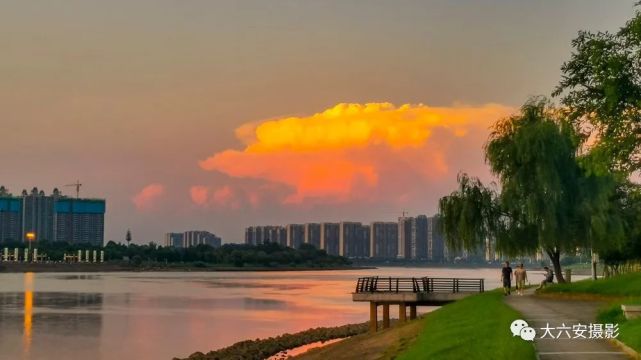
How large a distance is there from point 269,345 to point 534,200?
20012 mm

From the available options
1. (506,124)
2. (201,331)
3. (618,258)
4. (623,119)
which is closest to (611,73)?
(623,119)

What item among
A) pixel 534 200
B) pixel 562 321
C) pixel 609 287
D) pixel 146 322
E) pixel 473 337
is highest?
pixel 534 200

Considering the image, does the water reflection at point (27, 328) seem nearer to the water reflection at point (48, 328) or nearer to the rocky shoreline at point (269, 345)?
the water reflection at point (48, 328)

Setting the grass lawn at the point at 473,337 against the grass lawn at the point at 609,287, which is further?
the grass lawn at the point at 609,287

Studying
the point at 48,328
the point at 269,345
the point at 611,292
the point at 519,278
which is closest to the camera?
the point at 611,292

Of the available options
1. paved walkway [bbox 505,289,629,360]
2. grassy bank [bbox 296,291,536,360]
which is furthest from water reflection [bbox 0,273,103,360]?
paved walkway [bbox 505,289,629,360]

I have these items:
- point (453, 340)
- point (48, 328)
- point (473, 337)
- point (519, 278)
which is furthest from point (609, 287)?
point (48, 328)

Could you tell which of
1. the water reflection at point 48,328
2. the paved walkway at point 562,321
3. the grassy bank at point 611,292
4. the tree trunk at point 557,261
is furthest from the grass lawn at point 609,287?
the water reflection at point 48,328

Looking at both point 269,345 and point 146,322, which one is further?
point 146,322

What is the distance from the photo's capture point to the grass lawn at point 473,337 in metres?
18.1

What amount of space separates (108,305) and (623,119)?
8204 cm

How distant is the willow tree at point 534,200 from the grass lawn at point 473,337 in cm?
1239

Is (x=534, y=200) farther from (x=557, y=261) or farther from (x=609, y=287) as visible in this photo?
(x=609, y=287)

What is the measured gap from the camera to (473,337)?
71.6 ft
